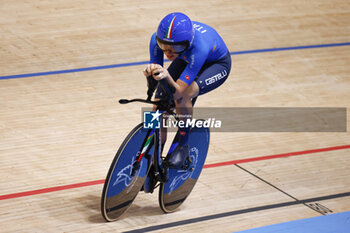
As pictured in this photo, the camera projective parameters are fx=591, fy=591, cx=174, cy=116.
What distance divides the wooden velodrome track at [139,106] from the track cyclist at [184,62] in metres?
0.67

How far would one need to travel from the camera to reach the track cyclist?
3.02 m

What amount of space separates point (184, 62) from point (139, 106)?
178cm

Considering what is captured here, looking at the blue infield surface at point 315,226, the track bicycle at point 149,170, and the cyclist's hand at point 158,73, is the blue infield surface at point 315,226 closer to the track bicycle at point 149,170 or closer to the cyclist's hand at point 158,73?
the track bicycle at point 149,170

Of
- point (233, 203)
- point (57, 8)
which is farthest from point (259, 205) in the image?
point (57, 8)

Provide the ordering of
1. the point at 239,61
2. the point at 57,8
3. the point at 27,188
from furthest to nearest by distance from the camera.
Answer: the point at 57,8, the point at 239,61, the point at 27,188

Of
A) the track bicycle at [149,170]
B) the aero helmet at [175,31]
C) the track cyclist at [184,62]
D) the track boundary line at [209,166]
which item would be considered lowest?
the track boundary line at [209,166]

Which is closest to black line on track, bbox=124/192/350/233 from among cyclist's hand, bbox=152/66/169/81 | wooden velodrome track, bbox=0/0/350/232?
wooden velodrome track, bbox=0/0/350/232

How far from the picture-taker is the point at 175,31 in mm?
3002

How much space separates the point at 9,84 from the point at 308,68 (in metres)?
3.07

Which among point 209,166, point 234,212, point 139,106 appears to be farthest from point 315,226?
point 139,106

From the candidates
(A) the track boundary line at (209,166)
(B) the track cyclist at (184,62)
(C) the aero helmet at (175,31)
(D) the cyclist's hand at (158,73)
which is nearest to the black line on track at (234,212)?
(B) the track cyclist at (184,62)

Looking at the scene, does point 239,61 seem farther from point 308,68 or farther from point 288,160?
point 288,160

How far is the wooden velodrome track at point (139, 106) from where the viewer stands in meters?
3.65

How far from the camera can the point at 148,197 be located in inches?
149
